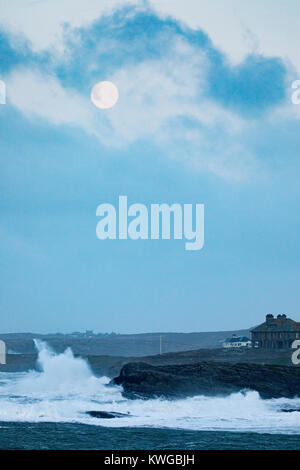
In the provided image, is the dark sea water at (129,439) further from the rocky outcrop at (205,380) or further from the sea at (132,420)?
the rocky outcrop at (205,380)

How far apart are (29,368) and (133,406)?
1206 centimetres

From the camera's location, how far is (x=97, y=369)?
117ft

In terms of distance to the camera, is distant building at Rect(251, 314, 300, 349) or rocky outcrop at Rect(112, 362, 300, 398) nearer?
rocky outcrop at Rect(112, 362, 300, 398)

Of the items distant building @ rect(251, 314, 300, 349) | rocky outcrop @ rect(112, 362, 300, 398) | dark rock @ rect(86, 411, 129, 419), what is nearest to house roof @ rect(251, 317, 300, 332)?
distant building @ rect(251, 314, 300, 349)

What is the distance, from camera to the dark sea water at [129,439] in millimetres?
20312

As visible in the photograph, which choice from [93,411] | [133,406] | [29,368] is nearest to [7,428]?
[93,411]

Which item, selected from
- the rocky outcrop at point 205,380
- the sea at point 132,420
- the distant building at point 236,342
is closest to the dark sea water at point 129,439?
the sea at point 132,420

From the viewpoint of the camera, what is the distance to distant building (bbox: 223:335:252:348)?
39.6 metres

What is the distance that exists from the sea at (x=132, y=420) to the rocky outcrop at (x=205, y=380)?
507mm

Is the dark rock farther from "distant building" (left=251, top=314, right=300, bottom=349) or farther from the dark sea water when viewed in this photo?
"distant building" (left=251, top=314, right=300, bottom=349)

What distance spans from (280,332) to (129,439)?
19.6 metres

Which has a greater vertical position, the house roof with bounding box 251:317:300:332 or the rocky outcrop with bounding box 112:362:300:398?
the house roof with bounding box 251:317:300:332

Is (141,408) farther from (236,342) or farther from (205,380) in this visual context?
(236,342)
